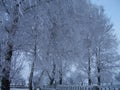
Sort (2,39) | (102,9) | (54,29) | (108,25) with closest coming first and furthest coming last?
1. (2,39)
2. (54,29)
3. (102,9)
4. (108,25)

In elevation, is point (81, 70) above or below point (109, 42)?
below

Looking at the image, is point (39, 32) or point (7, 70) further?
point (39, 32)

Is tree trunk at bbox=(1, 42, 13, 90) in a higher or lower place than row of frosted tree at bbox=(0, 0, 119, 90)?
lower

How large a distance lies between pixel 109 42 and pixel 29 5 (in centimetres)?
1171

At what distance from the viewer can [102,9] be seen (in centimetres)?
1617

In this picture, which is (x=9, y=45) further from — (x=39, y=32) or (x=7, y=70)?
(x=39, y=32)

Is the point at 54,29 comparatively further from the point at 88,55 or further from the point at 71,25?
the point at 88,55

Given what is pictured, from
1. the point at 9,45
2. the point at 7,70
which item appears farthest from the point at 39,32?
the point at 7,70

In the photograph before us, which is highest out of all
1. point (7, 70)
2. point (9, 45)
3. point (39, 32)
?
point (39, 32)

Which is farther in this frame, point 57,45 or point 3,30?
point 57,45

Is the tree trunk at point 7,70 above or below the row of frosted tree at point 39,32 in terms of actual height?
below

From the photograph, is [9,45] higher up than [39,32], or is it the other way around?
[39,32]

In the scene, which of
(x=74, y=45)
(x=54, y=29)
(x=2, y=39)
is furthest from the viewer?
(x=74, y=45)

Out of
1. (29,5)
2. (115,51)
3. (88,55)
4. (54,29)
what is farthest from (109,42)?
(29,5)
